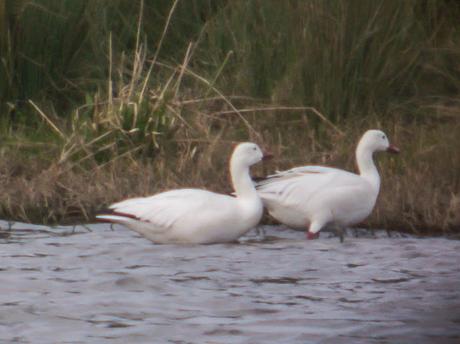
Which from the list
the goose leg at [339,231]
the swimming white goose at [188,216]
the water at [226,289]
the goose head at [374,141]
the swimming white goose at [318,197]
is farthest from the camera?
the goose head at [374,141]

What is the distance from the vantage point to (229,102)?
1097 centimetres

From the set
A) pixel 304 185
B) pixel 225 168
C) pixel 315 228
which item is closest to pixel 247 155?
pixel 304 185

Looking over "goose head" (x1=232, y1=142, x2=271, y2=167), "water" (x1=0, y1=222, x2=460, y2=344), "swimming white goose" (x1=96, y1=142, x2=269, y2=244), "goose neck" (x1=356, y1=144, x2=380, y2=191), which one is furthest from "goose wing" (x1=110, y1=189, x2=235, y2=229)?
"goose neck" (x1=356, y1=144, x2=380, y2=191)

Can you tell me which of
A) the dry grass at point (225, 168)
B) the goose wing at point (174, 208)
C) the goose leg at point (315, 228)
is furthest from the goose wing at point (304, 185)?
the goose wing at point (174, 208)

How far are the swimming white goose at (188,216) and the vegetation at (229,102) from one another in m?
0.93

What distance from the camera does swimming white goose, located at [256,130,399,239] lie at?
916 cm

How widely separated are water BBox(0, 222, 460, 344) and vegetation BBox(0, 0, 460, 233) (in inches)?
20.5

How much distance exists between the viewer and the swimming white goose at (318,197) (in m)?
9.16

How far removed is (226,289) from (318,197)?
6.05 ft

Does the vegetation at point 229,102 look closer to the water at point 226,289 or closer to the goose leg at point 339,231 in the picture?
the goose leg at point 339,231

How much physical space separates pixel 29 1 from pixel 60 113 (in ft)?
3.59

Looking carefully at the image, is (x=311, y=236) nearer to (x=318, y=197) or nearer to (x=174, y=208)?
(x=318, y=197)

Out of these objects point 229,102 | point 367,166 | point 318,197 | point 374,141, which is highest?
point 229,102

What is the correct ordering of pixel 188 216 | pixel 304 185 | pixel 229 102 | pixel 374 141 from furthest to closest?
pixel 229 102
pixel 374 141
pixel 304 185
pixel 188 216
